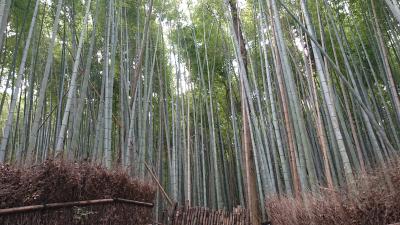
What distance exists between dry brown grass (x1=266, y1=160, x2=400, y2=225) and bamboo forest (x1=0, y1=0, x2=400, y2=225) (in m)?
0.01

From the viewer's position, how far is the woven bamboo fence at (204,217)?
464cm

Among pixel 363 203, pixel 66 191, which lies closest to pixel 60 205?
pixel 66 191

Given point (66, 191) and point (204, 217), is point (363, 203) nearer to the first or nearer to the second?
point (66, 191)

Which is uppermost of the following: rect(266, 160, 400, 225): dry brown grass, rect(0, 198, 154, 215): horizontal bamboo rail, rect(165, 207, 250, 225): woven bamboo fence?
rect(0, 198, 154, 215): horizontal bamboo rail

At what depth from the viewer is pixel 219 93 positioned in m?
9.79

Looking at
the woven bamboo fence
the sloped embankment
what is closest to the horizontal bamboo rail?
the sloped embankment

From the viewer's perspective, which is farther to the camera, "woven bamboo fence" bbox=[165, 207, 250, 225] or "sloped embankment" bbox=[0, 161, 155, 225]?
"woven bamboo fence" bbox=[165, 207, 250, 225]

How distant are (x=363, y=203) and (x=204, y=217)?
3200mm

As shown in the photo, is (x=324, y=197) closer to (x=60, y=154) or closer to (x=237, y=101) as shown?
(x=60, y=154)

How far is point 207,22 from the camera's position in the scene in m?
7.09

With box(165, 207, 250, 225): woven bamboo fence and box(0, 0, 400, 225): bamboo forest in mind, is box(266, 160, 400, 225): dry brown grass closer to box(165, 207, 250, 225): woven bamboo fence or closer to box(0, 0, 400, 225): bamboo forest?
box(0, 0, 400, 225): bamboo forest

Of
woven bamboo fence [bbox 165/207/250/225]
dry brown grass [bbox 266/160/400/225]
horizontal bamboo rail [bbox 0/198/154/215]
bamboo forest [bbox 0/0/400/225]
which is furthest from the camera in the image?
woven bamboo fence [bbox 165/207/250/225]

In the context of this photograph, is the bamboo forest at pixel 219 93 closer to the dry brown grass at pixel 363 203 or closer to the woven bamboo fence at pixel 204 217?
the dry brown grass at pixel 363 203

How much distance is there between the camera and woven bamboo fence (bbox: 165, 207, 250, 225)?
183 inches
